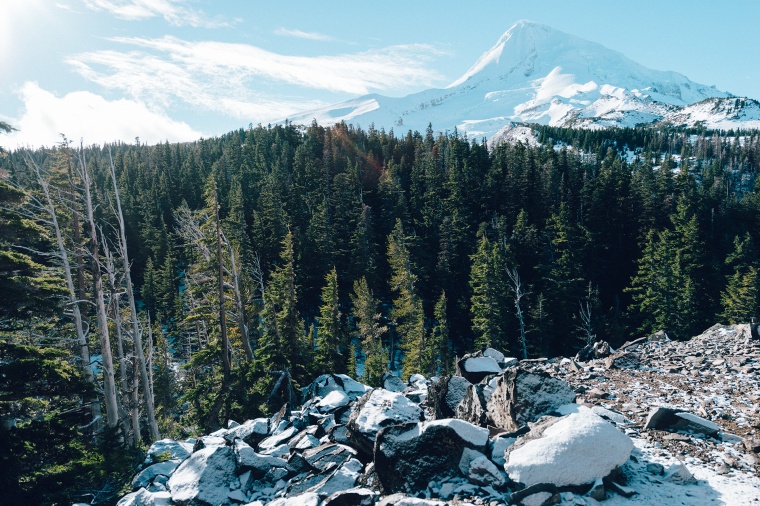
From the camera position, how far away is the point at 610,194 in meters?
57.6

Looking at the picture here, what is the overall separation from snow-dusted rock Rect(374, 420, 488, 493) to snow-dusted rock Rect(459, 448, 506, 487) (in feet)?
0.44

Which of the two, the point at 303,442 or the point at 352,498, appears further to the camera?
the point at 303,442

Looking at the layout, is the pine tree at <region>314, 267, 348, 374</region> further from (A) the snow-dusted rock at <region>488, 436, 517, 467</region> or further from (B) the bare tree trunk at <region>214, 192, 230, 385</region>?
(A) the snow-dusted rock at <region>488, 436, 517, 467</region>

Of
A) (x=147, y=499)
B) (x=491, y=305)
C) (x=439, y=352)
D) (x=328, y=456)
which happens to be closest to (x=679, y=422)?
(x=328, y=456)

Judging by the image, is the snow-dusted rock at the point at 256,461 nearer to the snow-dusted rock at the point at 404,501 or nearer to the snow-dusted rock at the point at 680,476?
the snow-dusted rock at the point at 404,501

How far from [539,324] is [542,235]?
1620cm

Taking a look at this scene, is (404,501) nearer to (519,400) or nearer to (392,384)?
(519,400)

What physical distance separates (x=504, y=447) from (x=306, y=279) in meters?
45.0

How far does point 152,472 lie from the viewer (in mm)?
10117

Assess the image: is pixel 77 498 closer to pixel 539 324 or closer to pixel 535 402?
pixel 535 402

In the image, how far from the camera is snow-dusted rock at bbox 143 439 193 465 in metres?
11.0

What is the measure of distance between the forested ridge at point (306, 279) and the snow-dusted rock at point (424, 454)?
7.54 meters

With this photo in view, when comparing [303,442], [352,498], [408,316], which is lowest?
[408,316]

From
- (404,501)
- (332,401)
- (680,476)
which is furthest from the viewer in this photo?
(332,401)
